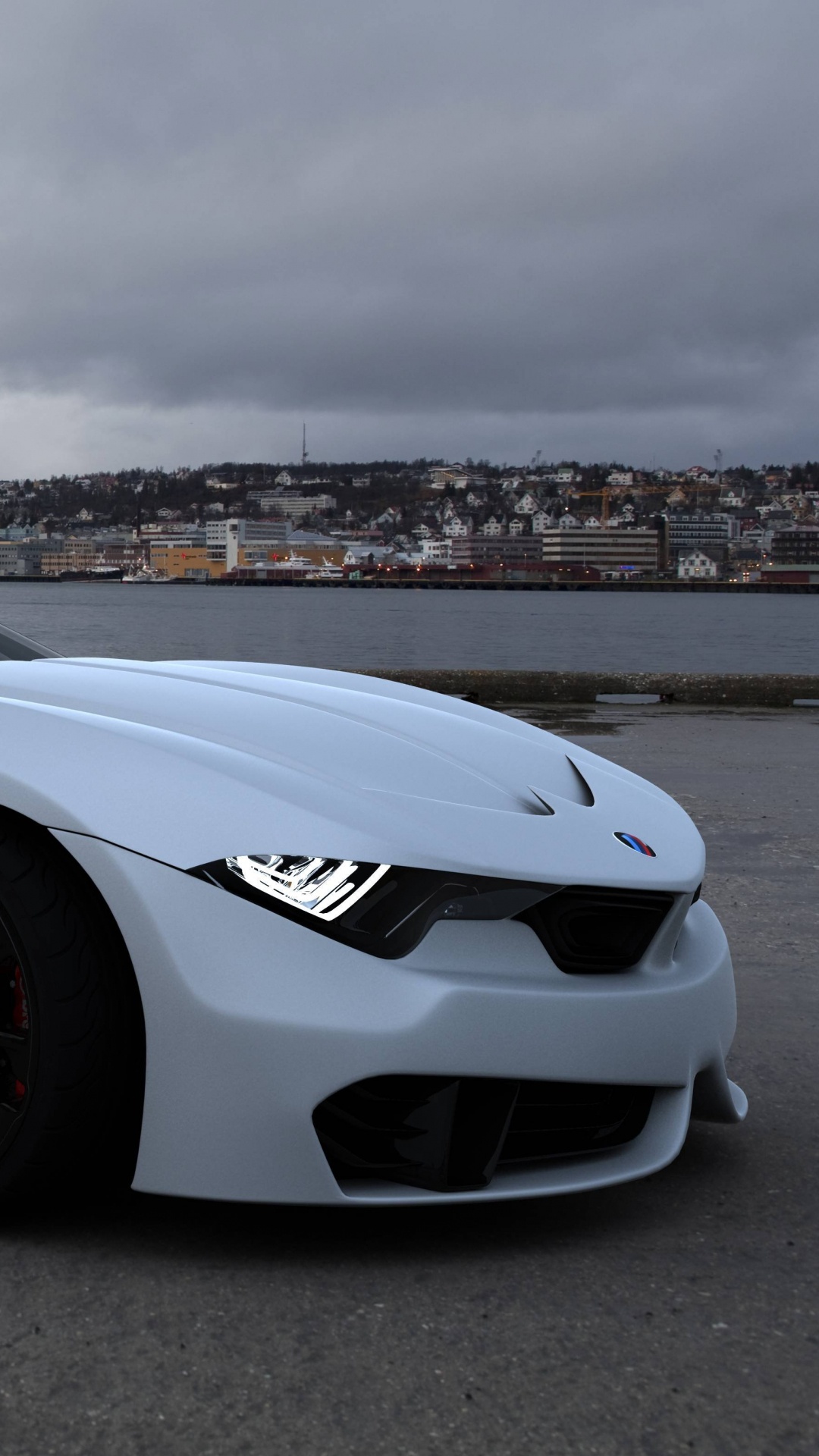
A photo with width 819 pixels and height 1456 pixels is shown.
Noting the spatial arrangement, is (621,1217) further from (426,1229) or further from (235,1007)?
(235,1007)

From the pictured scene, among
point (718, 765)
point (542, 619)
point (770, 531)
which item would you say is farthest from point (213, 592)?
point (718, 765)

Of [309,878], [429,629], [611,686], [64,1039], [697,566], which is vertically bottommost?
[697,566]

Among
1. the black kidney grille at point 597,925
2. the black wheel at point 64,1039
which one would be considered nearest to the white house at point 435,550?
the black kidney grille at point 597,925

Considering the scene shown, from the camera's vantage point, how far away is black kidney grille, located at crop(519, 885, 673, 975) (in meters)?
2.12

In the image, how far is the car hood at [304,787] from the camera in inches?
→ 82.2

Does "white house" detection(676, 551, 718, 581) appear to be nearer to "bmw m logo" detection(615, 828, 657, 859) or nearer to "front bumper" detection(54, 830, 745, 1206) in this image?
"bmw m logo" detection(615, 828, 657, 859)

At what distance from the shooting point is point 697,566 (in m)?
177

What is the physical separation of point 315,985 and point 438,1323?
0.50 metres

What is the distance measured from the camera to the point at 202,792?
2129mm

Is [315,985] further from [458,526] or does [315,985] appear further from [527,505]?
[527,505]

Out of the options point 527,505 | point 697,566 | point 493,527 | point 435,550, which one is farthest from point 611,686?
point 527,505

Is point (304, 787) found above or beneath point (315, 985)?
above

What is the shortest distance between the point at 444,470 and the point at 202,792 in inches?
7578

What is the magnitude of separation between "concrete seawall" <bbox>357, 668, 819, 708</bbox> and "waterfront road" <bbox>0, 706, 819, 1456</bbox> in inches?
425
